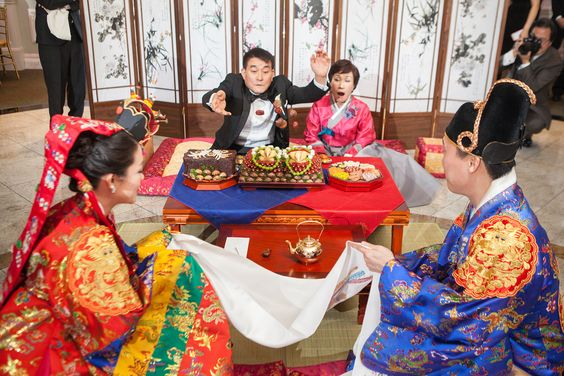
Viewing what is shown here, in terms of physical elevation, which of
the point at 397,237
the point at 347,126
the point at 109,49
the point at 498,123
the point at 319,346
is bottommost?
the point at 319,346

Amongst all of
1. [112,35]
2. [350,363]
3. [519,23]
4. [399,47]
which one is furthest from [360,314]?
[519,23]

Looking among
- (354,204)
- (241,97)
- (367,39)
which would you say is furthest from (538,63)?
(354,204)

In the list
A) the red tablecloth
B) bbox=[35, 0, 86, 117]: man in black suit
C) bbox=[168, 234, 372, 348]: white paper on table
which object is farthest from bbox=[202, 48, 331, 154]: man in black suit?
bbox=[35, 0, 86, 117]: man in black suit

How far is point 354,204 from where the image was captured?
3406mm

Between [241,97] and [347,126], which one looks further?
[347,126]

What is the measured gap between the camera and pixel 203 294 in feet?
7.63

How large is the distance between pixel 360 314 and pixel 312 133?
2201 mm

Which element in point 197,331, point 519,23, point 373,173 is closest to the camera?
point 197,331

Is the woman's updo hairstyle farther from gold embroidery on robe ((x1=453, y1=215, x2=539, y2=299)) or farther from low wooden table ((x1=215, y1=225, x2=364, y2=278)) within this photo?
gold embroidery on robe ((x1=453, y1=215, x2=539, y2=299))

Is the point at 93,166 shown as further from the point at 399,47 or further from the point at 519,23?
the point at 519,23

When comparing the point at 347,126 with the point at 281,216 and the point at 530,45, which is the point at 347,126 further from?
the point at 530,45

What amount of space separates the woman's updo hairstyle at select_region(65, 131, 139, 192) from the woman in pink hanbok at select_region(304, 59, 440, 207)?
9.25 ft

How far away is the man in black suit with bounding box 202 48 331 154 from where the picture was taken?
423 centimetres

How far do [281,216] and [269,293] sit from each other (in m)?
0.83
